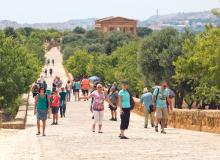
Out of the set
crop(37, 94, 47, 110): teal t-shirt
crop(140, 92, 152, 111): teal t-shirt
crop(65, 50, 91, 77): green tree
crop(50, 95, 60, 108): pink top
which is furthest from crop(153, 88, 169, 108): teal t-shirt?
crop(65, 50, 91, 77): green tree

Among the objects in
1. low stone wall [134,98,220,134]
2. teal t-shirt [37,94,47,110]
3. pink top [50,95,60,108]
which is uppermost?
teal t-shirt [37,94,47,110]

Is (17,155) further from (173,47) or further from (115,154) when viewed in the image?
(173,47)

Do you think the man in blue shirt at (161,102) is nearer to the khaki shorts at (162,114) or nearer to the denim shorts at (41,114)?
the khaki shorts at (162,114)

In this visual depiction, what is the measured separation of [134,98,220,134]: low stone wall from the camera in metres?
21.7

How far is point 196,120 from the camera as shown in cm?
2314

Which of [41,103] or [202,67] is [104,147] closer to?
[41,103]

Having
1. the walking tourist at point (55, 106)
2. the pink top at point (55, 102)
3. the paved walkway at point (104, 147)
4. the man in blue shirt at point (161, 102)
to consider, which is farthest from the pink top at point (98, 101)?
the pink top at point (55, 102)

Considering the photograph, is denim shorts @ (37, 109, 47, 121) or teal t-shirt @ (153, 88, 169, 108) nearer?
denim shorts @ (37, 109, 47, 121)

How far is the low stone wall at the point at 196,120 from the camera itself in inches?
856

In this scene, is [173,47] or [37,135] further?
[173,47]

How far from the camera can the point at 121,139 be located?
1819 cm

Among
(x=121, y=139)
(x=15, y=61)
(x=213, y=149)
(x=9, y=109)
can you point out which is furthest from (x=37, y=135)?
(x=9, y=109)

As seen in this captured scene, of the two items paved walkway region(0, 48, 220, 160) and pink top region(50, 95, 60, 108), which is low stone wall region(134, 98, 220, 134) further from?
pink top region(50, 95, 60, 108)

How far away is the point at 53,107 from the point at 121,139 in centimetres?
812
